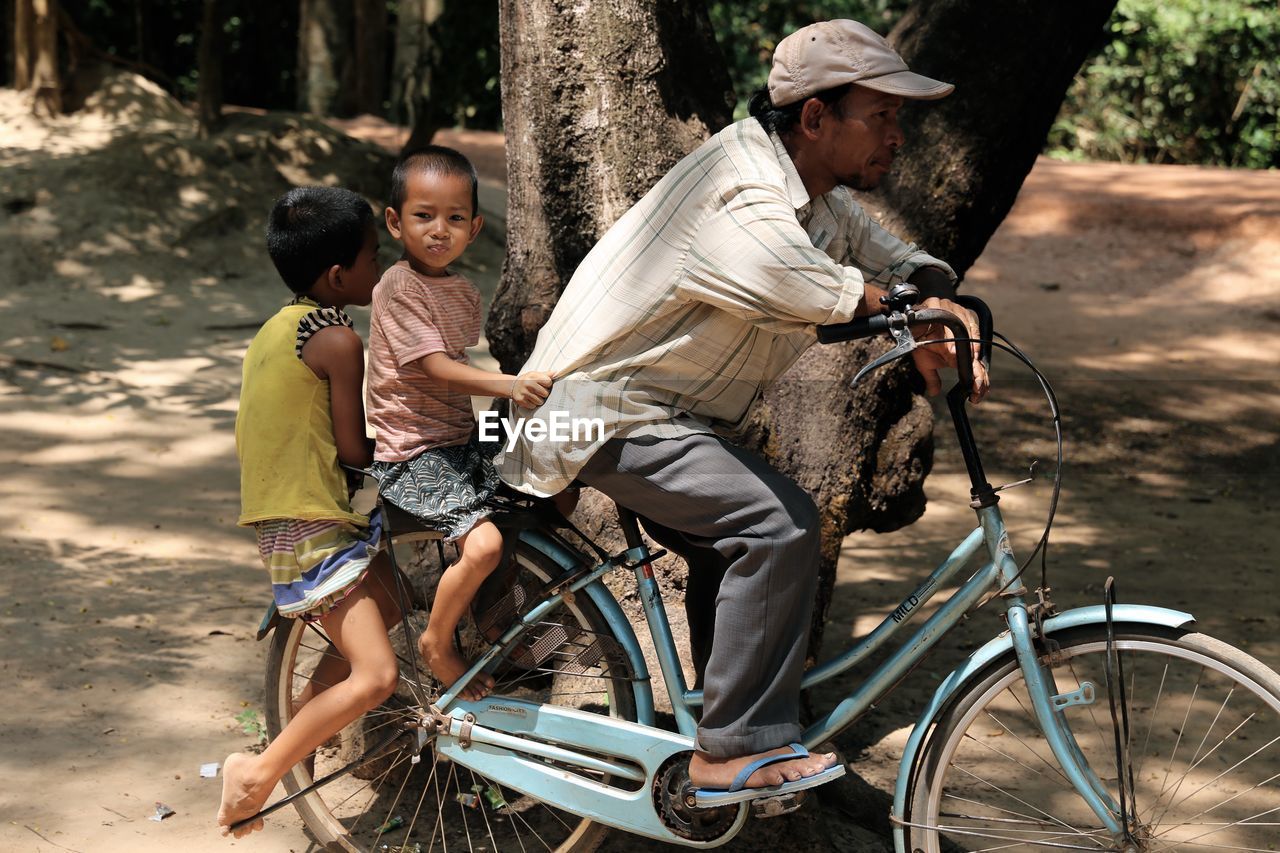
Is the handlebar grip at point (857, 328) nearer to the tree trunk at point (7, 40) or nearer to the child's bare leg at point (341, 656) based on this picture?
the child's bare leg at point (341, 656)

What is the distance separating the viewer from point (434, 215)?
2943 millimetres

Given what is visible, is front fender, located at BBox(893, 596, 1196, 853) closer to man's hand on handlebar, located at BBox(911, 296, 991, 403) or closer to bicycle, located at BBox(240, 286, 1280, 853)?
bicycle, located at BBox(240, 286, 1280, 853)

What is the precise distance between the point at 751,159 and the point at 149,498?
3.81 m

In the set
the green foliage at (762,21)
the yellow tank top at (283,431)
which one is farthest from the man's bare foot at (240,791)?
the green foliage at (762,21)

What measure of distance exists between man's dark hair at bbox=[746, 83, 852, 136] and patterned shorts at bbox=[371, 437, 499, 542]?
1001mm

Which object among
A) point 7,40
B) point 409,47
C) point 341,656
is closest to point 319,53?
point 409,47

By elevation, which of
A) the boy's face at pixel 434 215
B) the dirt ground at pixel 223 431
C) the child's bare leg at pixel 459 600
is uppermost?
the boy's face at pixel 434 215

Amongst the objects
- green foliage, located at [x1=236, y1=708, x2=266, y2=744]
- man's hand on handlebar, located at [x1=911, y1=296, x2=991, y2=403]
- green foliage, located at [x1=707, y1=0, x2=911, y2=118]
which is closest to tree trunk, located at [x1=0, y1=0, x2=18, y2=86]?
green foliage, located at [x1=707, y1=0, x2=911, y2=118]

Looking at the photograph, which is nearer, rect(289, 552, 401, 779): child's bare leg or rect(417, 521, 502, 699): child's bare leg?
rect(417, 521, 502, 699): child's bare leg

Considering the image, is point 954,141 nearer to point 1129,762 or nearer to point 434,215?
point 434,215

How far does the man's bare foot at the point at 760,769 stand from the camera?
2.83 metres

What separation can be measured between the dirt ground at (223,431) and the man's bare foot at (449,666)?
661 mm

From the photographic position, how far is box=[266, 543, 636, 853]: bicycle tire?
10.6 ft

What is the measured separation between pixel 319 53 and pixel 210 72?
16.0 ft
